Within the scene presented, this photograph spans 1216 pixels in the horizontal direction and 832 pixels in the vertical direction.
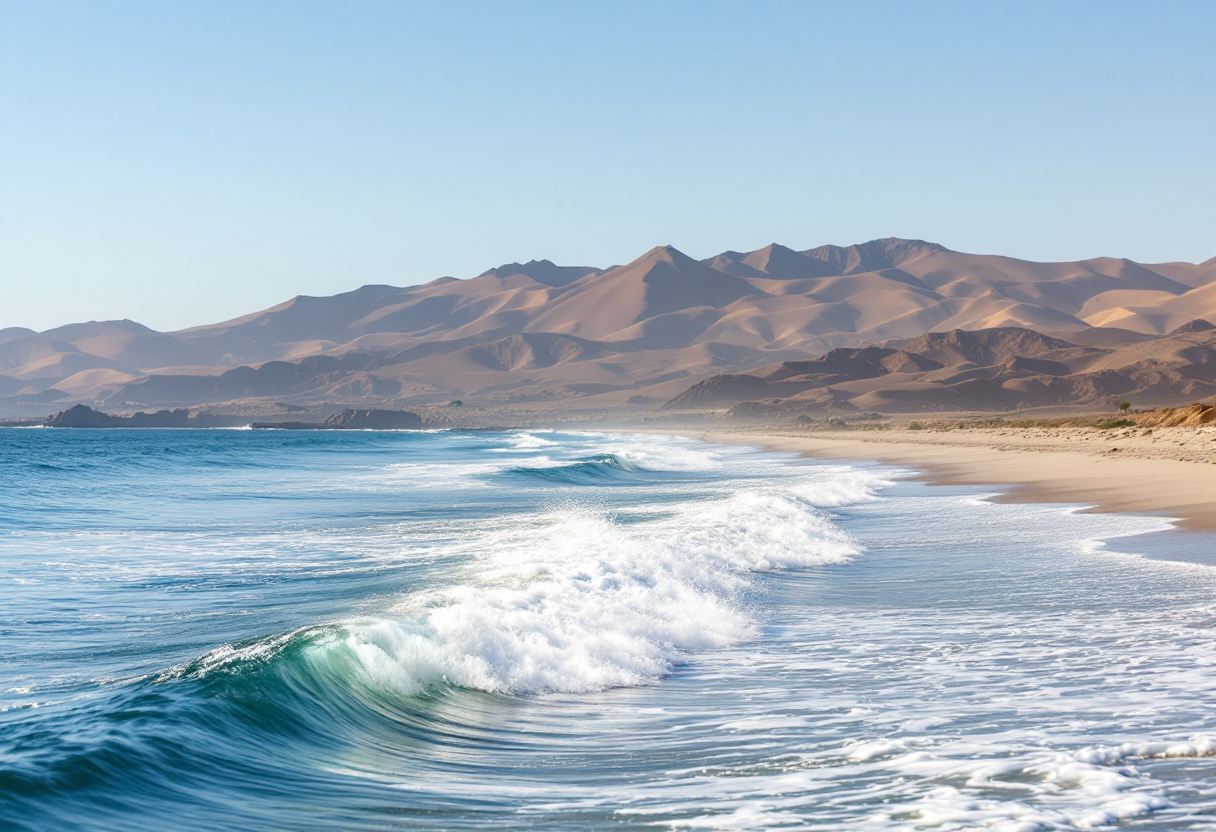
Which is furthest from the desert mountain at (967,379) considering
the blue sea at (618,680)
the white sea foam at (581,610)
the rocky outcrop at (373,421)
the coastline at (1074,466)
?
the blue sea at (618,680)

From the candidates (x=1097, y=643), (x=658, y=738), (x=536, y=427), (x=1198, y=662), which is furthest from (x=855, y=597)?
(x=536, y=427)

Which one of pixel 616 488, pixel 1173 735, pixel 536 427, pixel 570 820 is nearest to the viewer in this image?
pixel 570 820

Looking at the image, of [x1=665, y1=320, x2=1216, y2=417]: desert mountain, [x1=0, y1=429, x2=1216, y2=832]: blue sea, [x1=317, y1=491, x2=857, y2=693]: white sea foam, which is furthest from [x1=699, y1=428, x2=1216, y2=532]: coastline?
[x1=665, y1=320, x2=1216, y2=417]: desert mountain

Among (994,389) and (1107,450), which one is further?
(994,389)

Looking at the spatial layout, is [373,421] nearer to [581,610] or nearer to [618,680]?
[581,610]

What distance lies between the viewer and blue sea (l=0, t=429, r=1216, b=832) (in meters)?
6.22

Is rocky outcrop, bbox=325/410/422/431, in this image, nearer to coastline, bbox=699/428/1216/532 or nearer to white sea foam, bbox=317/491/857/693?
coastline, bbox=699/428/1216/532

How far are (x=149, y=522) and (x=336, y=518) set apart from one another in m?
4.00

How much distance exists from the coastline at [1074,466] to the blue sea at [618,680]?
300 centimetres

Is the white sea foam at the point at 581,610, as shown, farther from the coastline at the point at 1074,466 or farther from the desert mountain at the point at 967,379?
the desert mountain at the point at 967,379

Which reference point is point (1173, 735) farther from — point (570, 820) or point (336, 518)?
point (336, 518)

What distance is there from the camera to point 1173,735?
6973mm

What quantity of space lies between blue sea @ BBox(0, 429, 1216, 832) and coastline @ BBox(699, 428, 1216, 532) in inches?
118

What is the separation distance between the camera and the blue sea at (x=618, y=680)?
6.22 meters
